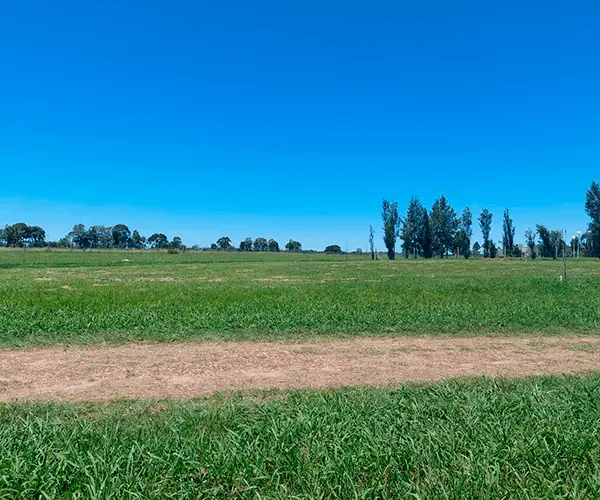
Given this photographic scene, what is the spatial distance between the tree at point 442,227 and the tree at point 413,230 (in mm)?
3465

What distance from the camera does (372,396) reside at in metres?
4.37

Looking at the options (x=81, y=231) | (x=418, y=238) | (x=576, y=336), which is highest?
(x=81, y=231)

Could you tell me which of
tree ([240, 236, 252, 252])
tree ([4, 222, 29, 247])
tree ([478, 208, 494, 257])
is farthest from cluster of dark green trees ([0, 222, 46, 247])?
tree ([478, 208, 494, 257])

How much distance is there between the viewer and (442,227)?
99.0 m

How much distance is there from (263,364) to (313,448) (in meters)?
2.99

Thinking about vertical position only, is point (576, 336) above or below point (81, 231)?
below

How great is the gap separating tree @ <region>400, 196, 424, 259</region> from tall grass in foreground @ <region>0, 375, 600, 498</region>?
99.3 meters

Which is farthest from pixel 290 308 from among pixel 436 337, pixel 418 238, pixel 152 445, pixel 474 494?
pixel 418 238

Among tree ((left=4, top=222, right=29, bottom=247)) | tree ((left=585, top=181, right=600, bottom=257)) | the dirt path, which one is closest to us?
the dirt path

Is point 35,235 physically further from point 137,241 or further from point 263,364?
point 263,364

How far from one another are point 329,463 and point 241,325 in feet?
19.6

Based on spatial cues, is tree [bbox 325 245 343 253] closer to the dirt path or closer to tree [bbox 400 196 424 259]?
tree [bbox 400 196 424 259]

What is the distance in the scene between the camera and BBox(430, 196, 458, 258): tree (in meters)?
99.0

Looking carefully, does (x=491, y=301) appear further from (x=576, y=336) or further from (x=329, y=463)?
(x=329, y=463)
